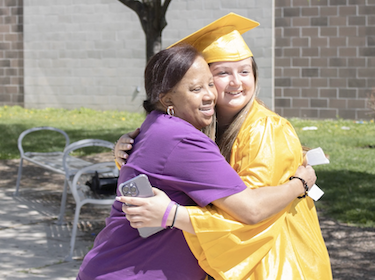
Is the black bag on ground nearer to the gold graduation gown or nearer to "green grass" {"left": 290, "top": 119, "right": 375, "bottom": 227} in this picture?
"green grass" {"left": 290, "top": 119, "right": 375, "bottom": 227}

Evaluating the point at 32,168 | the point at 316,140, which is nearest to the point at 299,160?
the point at 32,168

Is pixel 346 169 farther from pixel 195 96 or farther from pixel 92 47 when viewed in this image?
pixel 92 47

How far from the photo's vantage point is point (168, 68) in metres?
1.74

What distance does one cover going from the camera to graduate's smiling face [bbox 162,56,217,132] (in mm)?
1762

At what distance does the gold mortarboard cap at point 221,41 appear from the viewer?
193cm

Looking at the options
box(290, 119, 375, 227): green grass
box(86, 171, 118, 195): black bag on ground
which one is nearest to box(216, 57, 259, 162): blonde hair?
box(86, 171, 118, 195): black bag on ground

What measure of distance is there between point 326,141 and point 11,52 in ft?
31.0

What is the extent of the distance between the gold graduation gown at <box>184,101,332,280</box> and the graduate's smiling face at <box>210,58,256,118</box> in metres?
0.07

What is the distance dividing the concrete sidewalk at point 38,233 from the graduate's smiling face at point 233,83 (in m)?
2.44

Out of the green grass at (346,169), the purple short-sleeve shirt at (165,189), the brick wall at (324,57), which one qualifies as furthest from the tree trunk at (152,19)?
the brick wall at (324,57)

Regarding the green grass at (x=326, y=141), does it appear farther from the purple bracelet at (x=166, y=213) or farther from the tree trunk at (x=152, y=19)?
the purple bracelet at (x=166, y=213)

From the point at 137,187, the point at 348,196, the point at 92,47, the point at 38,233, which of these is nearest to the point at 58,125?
the point at 92,47

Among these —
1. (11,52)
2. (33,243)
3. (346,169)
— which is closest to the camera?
(33,243)

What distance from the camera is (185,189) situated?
165 centimetres
